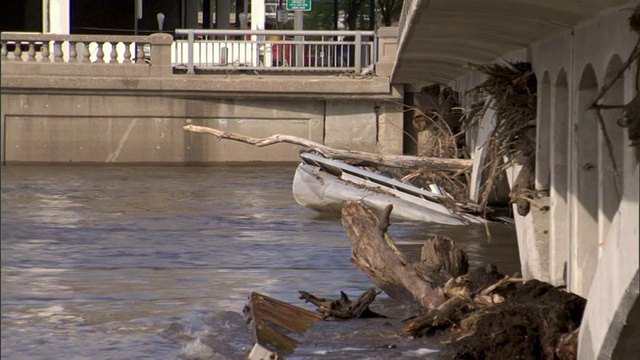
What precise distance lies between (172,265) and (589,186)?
642 centimetres

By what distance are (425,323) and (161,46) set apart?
61.5ft

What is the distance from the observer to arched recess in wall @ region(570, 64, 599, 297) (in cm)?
825

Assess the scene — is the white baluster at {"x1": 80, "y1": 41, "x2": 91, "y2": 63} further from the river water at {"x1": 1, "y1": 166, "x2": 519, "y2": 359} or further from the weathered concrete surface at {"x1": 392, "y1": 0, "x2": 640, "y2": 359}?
the weathered concrete surface at {"x1": 392, "y1": 0, "x2": 640, "y2": 359}

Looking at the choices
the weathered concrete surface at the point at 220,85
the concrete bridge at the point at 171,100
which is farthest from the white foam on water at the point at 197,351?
the weathered concrete surface at the point at 220,85

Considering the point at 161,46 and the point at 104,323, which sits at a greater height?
the point at 161,46

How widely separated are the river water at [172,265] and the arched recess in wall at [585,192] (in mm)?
1173

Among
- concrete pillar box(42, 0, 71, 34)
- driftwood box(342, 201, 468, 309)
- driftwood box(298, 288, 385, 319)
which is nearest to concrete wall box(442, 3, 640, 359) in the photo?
driftwood box(342, 201, 468, 309)

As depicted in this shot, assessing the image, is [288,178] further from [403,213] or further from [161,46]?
[403,213]

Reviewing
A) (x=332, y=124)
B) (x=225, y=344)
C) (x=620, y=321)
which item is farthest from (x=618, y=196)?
(x=332, y=124)

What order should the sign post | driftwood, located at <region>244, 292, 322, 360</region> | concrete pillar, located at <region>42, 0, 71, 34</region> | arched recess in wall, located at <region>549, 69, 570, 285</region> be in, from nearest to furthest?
driftwood, located at <region>244, 292, 322, 360</region> → arched recess in wall, located at <region>549, 69, 570, 285</region> → the sign post → concrete pillar, located at <region>42, 0, 71, 34</region>

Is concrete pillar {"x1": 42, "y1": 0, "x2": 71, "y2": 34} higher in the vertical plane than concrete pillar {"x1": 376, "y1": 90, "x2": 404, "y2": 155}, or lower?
higher

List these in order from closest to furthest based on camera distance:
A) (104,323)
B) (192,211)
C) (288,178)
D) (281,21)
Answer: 1. (104,323)
2. (192,211)
3. (288,178)
4. (281,21)

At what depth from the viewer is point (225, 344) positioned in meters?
9.17

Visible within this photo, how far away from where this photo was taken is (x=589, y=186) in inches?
333
